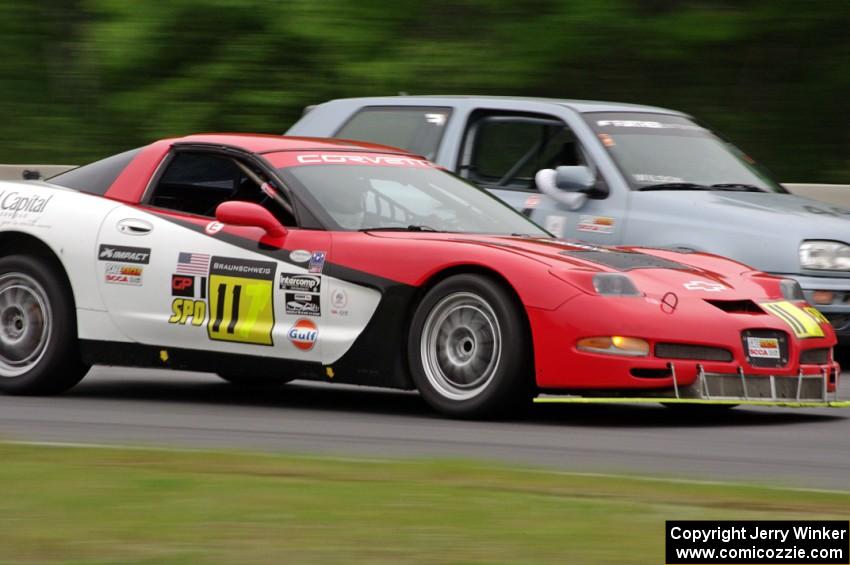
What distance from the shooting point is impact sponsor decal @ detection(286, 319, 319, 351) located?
810 cm

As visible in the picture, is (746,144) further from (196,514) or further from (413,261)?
(196,514)

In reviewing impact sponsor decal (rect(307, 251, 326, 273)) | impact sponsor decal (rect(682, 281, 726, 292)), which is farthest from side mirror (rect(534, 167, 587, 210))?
impact sponsor decal (rect(307, 251, 326, 273))

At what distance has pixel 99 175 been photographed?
9102 millimetres

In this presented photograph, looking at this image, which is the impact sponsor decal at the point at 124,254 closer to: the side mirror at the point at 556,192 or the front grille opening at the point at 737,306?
the front grille opening at the point at 737,306

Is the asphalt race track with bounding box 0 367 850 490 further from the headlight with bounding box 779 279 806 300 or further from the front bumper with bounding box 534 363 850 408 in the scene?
the headlight with bounding box 779 279 806 300

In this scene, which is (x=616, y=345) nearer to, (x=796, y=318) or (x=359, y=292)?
(x=796, y=318)

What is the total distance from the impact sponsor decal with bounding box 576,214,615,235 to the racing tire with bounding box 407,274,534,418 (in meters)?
3.10

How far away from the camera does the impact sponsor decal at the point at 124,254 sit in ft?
28.1

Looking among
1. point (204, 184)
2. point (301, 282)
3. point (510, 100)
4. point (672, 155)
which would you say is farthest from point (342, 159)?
point (672, 155)

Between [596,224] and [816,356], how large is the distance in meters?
2.88

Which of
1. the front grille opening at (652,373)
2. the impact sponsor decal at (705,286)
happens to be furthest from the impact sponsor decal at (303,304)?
the impact sponsor decal at (705,286)

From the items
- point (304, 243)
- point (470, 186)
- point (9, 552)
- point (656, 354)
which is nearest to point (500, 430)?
point (656, 354)

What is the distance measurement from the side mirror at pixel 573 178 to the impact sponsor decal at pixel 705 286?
2790 mm

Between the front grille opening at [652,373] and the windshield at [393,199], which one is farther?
the windshield at [393,199]
